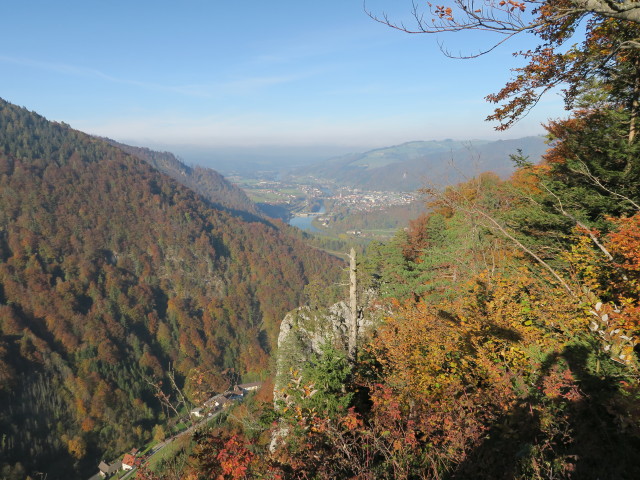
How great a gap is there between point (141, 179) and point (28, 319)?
274 feet

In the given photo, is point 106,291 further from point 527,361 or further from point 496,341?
point 527,361

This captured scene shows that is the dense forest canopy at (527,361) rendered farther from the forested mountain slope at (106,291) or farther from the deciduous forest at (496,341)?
the forested mountain slope at (106,291)

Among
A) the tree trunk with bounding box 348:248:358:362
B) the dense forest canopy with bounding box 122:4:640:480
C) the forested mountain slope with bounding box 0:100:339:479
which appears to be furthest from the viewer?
the forested mountain slope with bounding box 0:100:339:479

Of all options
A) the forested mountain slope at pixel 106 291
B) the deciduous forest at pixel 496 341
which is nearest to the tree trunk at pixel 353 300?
the deciduous forest at pixel 496 341

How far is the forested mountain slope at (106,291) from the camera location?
6494 cm

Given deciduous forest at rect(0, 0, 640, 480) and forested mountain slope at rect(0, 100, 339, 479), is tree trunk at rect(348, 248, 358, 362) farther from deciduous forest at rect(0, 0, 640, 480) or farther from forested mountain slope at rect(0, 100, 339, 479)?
forested mountain slope at rect(0, 100, 339, 479)

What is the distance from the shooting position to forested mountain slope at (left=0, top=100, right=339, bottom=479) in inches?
2557

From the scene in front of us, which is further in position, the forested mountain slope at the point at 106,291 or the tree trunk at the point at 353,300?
the forested mountain slope at the point at 106,291

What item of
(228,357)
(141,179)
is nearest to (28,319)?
(228,357)

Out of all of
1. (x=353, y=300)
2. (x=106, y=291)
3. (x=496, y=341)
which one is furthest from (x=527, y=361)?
(x=106, y=291)

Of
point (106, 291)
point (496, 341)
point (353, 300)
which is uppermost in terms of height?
point (353, 300)

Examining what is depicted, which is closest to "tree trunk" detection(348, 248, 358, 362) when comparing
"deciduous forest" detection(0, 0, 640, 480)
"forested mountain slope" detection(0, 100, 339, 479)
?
"deciduous forest" detection(0, 0, 640, 480)

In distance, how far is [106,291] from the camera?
96.9 meters

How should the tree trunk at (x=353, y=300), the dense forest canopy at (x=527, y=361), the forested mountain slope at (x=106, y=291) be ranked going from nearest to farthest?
the dense forest canopy at (x=527, y=361) < the tree trunk at (x=353, y=300) < the forested mountain slope at (x=106, y=291)
